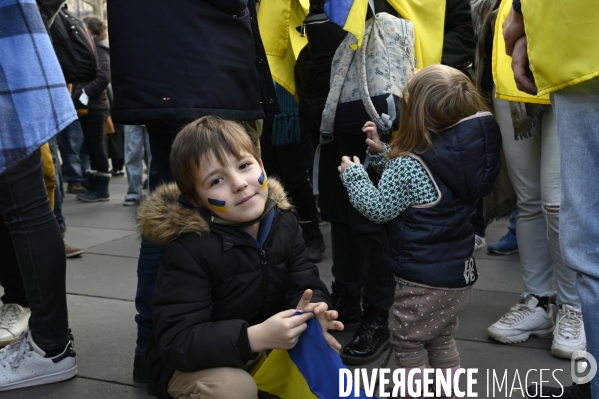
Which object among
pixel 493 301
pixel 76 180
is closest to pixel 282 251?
pixel 493 301

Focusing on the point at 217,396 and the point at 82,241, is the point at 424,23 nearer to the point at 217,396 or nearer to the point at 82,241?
the point at 217,396

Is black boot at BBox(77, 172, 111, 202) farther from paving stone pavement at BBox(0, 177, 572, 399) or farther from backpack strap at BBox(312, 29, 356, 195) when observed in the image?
backpack strap at BBox(312, 29, 356, 195)

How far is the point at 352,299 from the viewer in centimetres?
354

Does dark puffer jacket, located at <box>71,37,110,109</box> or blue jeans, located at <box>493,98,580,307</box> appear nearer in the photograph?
blue jeans, located at <box>493,98,580,307</box>

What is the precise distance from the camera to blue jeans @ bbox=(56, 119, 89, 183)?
29.0 feet

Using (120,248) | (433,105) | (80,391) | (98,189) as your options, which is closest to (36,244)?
(80,391)

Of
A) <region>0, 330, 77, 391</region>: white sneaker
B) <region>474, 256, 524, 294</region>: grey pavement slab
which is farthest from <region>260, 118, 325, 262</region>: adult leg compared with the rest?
<region>0, 330, 77, 391</region>: white sneaker

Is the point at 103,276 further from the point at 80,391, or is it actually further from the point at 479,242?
the point at 479,242

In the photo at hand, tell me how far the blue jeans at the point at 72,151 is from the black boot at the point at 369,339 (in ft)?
21.4

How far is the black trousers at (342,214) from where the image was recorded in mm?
3188

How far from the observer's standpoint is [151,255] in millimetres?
2795

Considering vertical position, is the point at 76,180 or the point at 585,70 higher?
the point at 585,70

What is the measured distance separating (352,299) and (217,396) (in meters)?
1.46

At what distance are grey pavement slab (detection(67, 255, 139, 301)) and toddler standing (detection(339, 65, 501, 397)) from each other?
78.6 inches
